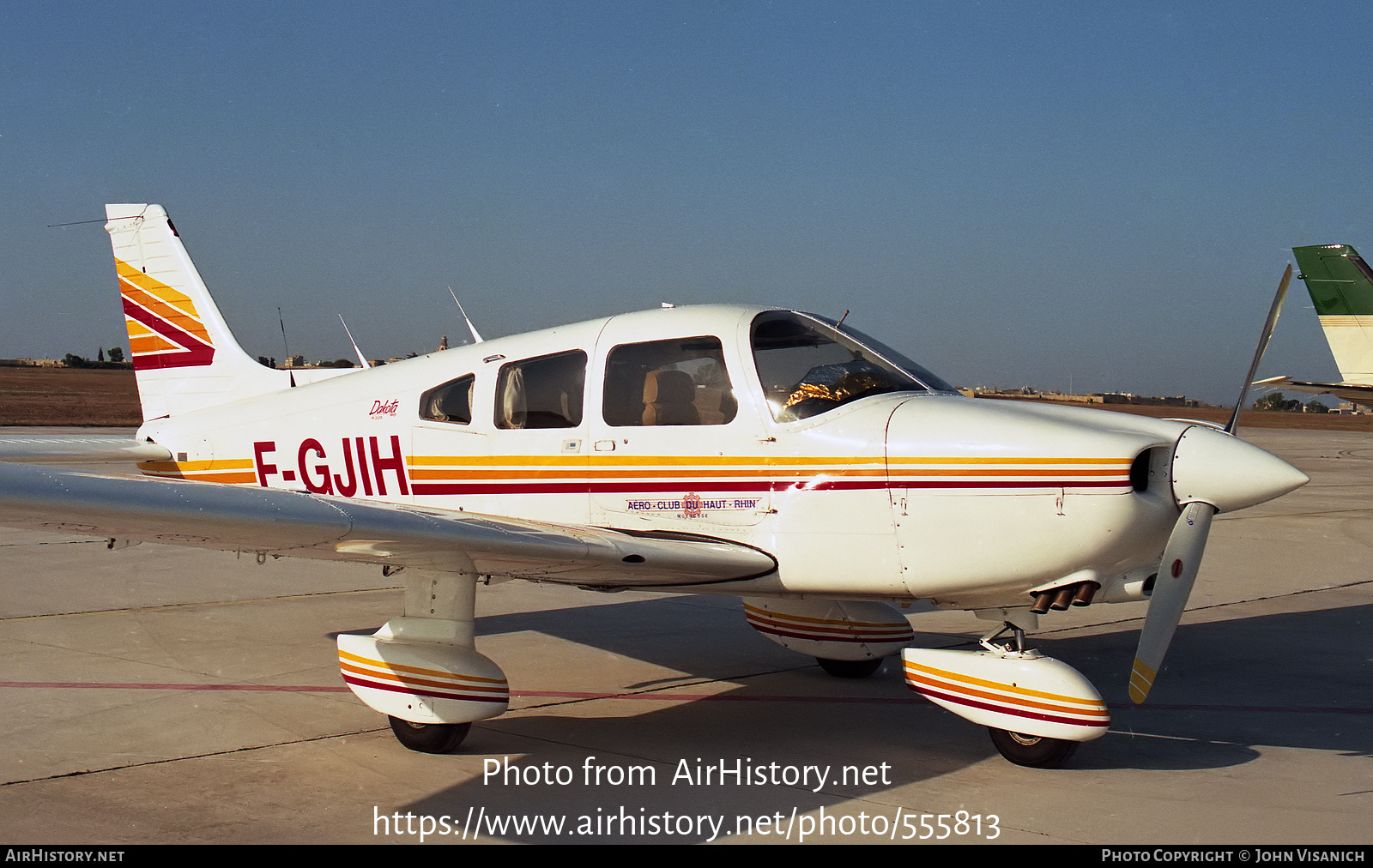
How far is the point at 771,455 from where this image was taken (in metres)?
A: 5.76

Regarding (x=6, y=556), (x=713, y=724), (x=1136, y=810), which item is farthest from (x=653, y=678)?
(x=6, y=556)

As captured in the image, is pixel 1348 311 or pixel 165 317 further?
pixel 1348 311

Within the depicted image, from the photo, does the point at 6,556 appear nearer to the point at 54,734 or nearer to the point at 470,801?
the point at 54,734

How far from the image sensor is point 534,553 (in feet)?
17.0

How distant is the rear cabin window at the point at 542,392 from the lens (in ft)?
21.1

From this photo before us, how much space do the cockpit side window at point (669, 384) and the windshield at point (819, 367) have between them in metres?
0.24

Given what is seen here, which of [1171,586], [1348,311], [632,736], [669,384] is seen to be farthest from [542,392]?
[1348,311]

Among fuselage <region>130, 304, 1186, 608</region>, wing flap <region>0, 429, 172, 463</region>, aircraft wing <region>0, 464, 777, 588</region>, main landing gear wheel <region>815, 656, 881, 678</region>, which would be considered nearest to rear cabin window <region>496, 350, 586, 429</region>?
fuselage <region>130, 304, 1186, 608</region>

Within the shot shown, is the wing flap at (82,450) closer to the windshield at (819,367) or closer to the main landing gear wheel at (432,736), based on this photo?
the main landing gear wheel at (432,736)

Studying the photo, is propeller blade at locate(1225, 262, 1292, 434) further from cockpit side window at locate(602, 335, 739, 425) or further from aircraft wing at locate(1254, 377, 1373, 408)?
aircraft wing at locate(1254, 377, 1373, 408)

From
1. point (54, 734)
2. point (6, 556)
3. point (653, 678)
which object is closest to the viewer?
point (54, 734)

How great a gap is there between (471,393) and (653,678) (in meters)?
2.18

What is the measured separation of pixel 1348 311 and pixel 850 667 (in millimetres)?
20071

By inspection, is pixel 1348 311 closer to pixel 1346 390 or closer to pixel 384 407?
pixel 1346 390
